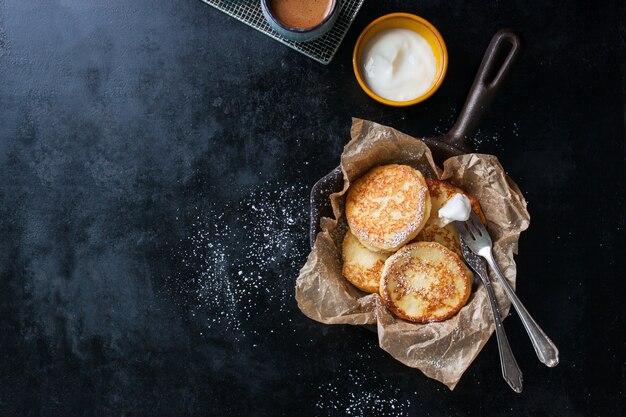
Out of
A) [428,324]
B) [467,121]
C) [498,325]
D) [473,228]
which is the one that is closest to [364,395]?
[428,324]

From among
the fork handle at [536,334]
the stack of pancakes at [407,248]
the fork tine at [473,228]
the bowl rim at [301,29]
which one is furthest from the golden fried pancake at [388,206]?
the bowl rim at [301,29]

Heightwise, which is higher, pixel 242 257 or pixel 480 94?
pixel 480 94

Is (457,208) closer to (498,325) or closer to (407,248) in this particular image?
(407,248)

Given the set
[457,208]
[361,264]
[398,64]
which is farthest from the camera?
[398,64]

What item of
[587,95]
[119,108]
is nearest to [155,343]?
[119,108]

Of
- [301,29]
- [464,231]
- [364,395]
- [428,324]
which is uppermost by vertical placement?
[301,29]

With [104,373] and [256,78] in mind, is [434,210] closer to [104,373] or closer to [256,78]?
[256,78]

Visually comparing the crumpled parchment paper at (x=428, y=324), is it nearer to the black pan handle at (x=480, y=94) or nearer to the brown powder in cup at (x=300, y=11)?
the black pan handle at (x=480, y=94)
